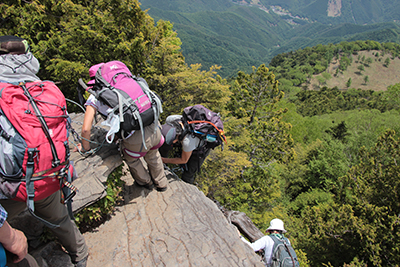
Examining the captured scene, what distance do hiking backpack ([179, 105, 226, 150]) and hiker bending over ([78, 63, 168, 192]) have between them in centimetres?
65

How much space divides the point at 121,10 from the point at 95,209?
8705 millimetres

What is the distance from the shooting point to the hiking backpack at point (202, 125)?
439 centimetres

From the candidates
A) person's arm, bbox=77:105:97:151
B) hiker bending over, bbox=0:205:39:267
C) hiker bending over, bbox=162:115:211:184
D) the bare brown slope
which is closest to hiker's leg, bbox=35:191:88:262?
hiker bending over, bbox=0:205:39:267

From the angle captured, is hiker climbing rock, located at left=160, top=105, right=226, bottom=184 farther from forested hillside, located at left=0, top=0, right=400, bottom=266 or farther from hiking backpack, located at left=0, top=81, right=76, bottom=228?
forested hillside, located at left=0, top=0, right=400, bottom=266

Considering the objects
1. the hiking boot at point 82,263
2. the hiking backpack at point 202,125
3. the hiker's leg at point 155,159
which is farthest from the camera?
the hiking backpack at point 202,125

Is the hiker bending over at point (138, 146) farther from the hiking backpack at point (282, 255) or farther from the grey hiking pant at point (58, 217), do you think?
the hiking backpack at point (282, 255)

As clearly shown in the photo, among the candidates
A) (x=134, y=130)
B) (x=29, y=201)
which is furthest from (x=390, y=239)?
(x=29, y=201)

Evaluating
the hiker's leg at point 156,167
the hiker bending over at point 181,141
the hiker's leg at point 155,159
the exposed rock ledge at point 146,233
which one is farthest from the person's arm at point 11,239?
the hiker bending over at point 181,141

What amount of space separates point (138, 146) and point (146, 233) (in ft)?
4.90

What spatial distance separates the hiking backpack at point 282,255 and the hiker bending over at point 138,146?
2.37 m

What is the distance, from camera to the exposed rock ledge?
333 cm

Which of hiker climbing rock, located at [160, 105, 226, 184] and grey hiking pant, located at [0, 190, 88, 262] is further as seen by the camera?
hiker climbing rock, located at [160, 105, 226, 184]

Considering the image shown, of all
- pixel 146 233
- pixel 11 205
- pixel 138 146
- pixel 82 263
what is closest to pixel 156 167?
pixel 138 146

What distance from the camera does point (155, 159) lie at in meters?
4.29
